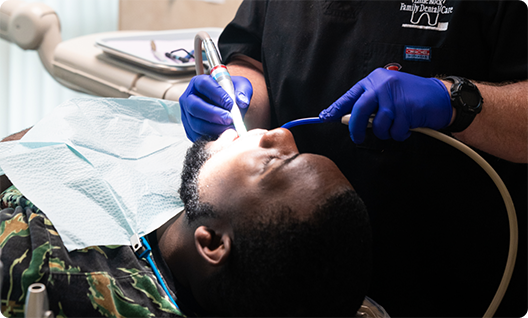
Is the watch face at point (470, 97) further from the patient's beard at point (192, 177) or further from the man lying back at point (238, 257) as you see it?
the patient's beard at point (192, 177)

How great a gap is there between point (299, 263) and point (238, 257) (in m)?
0.12

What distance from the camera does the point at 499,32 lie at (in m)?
1.02

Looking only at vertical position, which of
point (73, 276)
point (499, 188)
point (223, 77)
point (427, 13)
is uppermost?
point (427, 13)

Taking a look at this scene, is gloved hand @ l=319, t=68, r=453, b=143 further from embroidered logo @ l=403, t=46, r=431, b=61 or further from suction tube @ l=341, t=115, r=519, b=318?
embroidered logo @ l=403, t=46, r=431, b=61

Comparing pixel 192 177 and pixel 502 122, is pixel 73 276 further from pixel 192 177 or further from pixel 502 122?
pixel 502 122

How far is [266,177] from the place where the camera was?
2.80ft

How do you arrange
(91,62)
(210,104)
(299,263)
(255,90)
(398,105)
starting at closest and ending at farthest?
1. (299,263)
2. (398,105)
3. (210,104)
4. (255,90)
5. (91,62)

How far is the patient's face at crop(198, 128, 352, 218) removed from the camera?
32.5 inches

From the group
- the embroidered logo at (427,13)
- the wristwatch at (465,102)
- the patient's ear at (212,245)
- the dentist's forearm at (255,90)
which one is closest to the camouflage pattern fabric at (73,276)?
the patient's ear at (212,245)

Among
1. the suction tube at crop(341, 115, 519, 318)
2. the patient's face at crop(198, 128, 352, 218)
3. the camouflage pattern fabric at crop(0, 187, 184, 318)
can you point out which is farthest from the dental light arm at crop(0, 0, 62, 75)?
the suction tube at crop(341, 115, 519, 318)

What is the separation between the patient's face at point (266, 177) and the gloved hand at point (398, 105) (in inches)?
4.8

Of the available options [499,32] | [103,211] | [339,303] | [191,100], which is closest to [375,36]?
[499,32]

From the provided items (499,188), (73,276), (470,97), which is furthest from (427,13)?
(73,276)

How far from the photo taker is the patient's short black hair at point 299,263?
782mm
